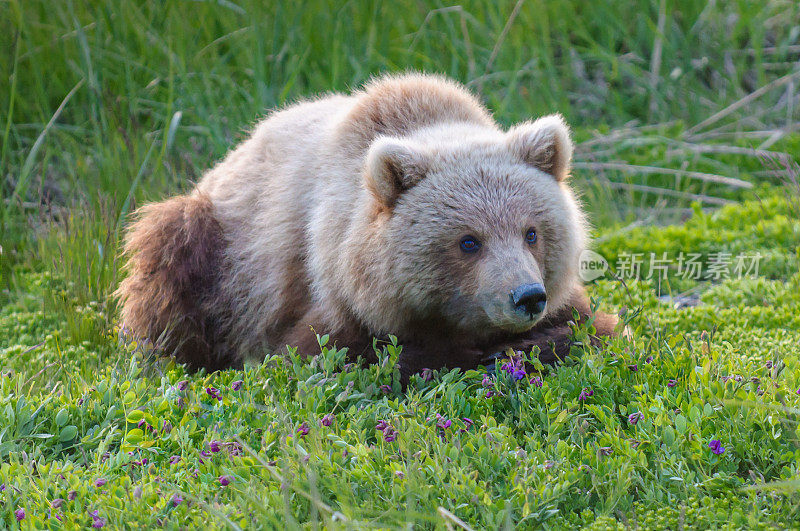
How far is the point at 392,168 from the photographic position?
415cm

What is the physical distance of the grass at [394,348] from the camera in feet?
9.74

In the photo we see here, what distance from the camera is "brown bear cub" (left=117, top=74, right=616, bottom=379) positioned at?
4.11m

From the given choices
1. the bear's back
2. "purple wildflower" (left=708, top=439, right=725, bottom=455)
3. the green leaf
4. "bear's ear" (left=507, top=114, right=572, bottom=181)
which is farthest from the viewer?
the bear's back

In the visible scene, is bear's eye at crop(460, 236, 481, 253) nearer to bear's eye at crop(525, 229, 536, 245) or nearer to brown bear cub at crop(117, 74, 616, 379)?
brown bear cub at crop(117, 74, 616, 379)

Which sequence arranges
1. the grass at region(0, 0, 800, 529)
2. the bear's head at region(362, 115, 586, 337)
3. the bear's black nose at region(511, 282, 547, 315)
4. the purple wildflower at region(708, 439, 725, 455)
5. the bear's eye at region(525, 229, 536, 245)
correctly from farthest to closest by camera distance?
the bear's eye at region(525, 229, 536, 245)
the bear's head at region(362, 115, 586, 337)
the bear's black nose at region(511, 282, 547, 315)
the purple wildflower at region(708, 439, 725, 455)
the grass at region(0, 0, 800, 529)

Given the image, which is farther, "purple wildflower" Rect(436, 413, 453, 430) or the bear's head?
the bear's head

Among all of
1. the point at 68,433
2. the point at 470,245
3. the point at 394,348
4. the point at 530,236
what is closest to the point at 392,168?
the point at 470,245

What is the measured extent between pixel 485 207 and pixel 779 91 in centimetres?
570

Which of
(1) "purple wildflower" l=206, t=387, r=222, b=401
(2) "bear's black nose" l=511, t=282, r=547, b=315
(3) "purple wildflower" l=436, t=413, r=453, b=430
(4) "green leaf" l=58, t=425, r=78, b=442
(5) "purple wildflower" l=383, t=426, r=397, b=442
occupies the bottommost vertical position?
(1) "purple wildflower" l=206, t=387, r=222, b=401

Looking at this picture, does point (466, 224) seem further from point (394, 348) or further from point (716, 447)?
point (716, 447)

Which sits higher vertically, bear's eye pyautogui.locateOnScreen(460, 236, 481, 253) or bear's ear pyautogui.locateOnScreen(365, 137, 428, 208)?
bear's ear pyautogui.locateOnScreen(365, 137, 428, 208)

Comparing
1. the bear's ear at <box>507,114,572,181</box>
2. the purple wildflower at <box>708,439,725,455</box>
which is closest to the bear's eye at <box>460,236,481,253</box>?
the bear's ear at <box>507,114,572,181</box>

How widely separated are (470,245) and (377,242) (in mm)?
439

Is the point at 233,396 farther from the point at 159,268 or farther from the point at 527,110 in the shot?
the point at 527,110
